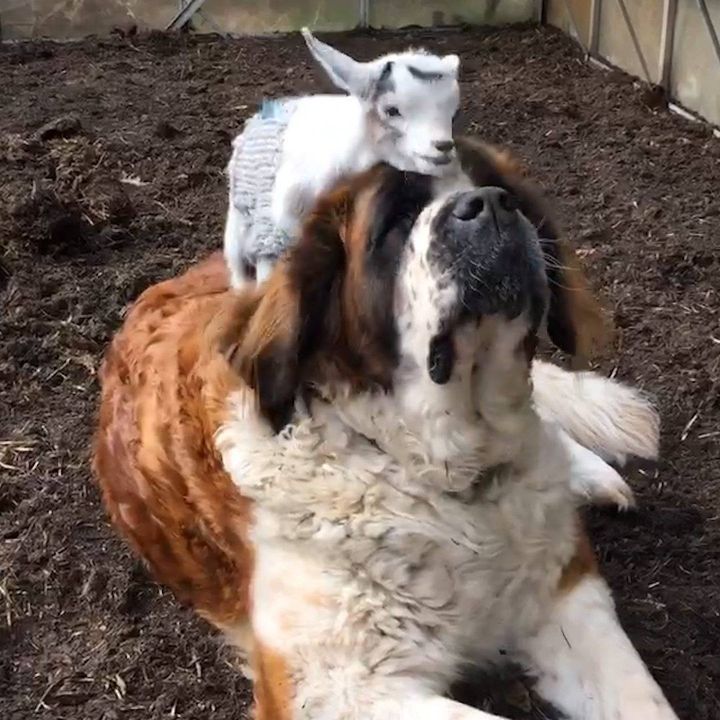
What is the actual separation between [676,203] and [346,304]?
3023 mm

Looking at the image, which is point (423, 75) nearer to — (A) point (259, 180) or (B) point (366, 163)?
(B) point (366, 163)

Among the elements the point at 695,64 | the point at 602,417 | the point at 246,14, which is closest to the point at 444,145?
the point at 602,417

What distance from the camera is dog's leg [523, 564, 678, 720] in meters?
2.20

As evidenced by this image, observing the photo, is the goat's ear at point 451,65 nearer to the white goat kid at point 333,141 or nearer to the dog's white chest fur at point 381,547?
the white goat kid at point 333,141

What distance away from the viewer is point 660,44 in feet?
21.6

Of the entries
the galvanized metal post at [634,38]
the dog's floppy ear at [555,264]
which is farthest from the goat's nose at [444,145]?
the galvanized metal post at [634,38]

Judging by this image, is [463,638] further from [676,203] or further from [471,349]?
[676,203]

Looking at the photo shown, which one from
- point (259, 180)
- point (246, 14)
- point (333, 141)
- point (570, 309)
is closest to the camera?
point (570, 309)

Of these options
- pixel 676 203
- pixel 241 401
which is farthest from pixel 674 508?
pixel 676 203

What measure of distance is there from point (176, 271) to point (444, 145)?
6.34 ft

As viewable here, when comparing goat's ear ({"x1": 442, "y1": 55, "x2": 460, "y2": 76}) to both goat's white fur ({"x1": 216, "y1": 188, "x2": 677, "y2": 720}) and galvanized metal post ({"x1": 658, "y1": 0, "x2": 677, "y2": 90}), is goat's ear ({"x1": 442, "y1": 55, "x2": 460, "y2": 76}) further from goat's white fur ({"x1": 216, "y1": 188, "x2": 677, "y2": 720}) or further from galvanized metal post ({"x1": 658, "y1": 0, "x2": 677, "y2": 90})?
galvanized metal post ({"x1": 658, "y1": 0, "x2": 677, "y2": 90})

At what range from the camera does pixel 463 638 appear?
2.27m

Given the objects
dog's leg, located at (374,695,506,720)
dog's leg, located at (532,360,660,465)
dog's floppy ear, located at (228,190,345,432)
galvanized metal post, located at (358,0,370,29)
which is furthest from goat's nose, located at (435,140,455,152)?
galvanized metal post, located at (358,0,370,29)

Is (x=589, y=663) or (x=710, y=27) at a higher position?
(x=589, y=663)
